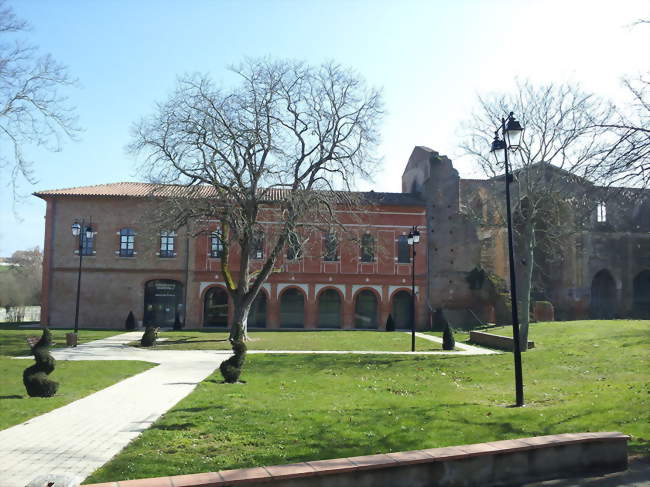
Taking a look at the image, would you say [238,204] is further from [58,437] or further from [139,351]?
[58,437]

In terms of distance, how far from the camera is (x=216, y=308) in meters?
40.3

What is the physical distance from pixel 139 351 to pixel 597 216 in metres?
37.1

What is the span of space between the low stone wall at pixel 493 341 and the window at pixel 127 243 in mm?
24724

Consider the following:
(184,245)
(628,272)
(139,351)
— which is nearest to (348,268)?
(184,245)

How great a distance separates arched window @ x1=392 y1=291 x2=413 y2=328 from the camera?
4150 centimetres

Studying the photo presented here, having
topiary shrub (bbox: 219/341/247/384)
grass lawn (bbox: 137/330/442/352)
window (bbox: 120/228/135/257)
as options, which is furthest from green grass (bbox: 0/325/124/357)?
topiary shrub (bbox: 219/341/247/384)

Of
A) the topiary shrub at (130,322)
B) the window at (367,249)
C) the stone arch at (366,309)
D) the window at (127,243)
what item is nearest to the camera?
the topiary shrub at (130,322)

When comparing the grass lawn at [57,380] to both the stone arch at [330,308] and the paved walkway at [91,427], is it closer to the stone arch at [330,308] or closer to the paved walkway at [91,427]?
the paved walkway at [91,427]

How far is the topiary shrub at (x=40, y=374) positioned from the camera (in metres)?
12.2

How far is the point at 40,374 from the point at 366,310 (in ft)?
101

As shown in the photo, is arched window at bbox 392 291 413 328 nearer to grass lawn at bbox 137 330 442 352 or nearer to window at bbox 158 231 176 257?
grass lawn at bbox 137 330 442 352

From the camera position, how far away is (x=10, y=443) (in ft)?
26.8

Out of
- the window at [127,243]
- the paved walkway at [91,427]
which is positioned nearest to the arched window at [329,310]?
the window at [127,243]

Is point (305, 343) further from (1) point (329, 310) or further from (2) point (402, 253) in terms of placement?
(2) point (402, 253)
